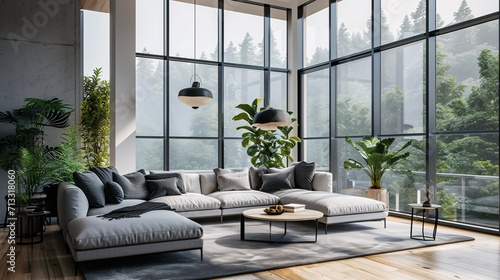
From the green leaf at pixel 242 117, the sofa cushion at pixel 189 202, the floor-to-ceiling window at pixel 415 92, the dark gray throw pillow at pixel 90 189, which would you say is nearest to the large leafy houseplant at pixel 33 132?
the dark gray throw pillow at pixel 90 189

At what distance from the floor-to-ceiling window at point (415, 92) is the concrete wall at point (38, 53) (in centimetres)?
473

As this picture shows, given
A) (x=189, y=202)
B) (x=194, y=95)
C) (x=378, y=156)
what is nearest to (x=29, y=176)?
(x=189, y=202)

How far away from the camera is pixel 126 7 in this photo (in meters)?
7.15

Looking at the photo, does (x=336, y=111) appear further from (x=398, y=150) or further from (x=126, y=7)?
(x=126, y=7)

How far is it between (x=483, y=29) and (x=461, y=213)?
260 cm

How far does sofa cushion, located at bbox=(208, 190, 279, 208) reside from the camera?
20.5ft

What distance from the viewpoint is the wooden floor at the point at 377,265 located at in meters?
3.74

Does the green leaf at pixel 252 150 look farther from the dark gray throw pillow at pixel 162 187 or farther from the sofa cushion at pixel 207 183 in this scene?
the dark gray throw pillow at pixel 162 187

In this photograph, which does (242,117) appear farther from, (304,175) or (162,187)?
(162,187)

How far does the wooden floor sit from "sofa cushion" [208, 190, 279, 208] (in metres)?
2.31

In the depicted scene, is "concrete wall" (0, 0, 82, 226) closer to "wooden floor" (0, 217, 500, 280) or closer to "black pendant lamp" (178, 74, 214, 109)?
"black pendant lamp" (178, 74, 214, 109)

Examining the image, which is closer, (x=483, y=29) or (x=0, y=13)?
(x=483, y=29)

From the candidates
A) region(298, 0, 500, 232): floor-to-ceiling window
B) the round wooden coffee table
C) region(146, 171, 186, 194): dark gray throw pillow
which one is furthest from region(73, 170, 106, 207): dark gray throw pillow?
region(298, 0, 500, 232): floor-to-ceiling window

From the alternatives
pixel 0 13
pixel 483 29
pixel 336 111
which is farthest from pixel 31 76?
pixel 483 29
